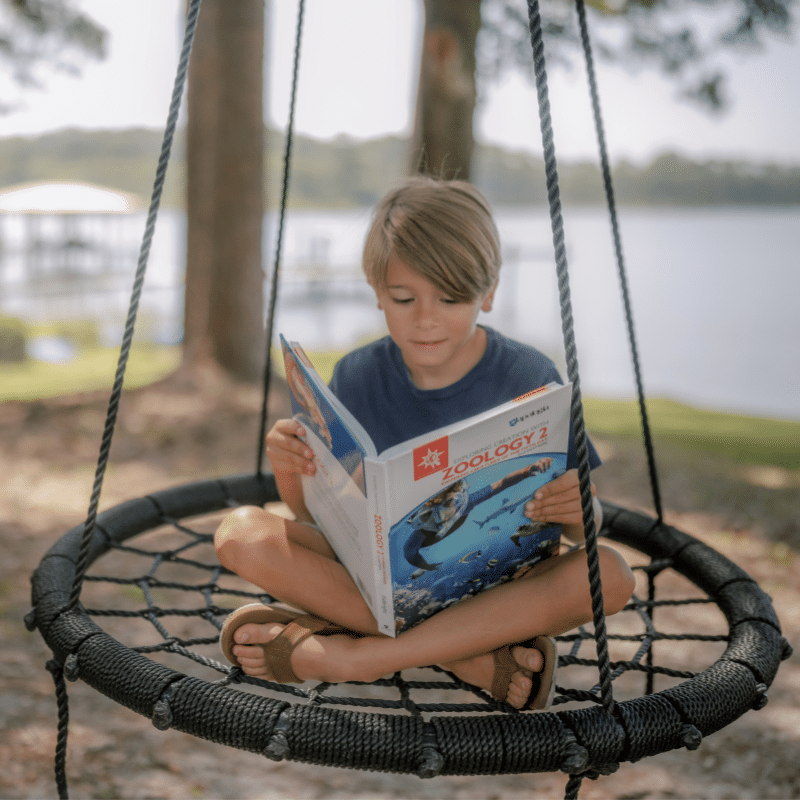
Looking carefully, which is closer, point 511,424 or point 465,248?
point 511,424

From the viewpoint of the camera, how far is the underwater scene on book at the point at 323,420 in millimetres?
1001

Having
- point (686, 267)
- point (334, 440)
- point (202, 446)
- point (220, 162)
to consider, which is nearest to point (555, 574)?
point (334, 440)

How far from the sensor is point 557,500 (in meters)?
1.09

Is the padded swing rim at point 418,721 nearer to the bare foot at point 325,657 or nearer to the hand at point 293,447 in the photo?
the bare foot at point 325,657

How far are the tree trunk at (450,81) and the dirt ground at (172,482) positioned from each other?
164 cm

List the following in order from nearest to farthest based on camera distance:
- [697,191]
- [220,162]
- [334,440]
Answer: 1. [334,440]
2. [220,162]
3. [697,191]

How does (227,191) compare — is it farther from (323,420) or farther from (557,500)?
(557,500)

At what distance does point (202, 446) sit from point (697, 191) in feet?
45.8

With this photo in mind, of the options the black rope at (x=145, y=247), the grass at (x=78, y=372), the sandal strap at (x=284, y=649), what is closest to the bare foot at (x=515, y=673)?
the sandal strap at (x=284, y=649)

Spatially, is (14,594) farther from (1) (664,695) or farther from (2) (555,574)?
(1) (664,695)

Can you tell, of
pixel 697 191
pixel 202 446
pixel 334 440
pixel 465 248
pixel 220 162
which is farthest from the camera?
pixel 697 191

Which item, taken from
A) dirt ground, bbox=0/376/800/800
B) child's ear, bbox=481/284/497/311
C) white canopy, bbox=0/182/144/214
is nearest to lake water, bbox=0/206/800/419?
child's ear, bbox=481/284/497/311

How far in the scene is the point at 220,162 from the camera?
161 inches

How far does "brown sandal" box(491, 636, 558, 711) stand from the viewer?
107 centimetres
